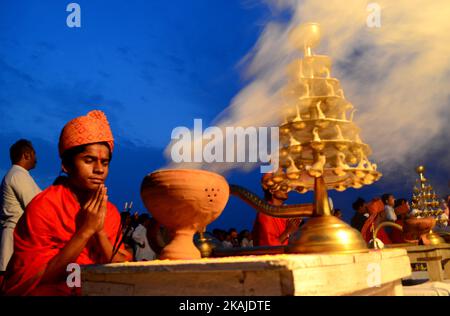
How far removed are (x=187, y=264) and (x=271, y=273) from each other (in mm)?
284

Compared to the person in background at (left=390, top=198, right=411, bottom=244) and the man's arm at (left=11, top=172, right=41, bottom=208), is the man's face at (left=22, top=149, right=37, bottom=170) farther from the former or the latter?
the person in background at (left=390, top=198, right=411, bottom=244)

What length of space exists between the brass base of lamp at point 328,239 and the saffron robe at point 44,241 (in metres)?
1.10

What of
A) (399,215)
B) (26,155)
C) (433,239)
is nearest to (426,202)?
(399,215)

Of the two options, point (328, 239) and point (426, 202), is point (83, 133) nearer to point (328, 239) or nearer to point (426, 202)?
point (328, 239)

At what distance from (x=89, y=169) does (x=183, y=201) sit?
89cm

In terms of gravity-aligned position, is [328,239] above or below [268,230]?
below

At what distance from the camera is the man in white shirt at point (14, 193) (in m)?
3.83

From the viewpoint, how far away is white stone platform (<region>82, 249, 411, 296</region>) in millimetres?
1132

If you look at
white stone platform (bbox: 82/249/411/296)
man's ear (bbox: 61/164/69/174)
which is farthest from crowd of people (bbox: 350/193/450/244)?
man's ear (bbox: 61/164/69/174)

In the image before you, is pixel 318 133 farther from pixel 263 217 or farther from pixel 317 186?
pixel 263 217

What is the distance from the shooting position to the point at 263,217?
4297mm

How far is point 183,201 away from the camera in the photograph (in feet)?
5.36

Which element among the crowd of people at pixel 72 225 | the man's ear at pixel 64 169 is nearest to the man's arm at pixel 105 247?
the crowd of people at pixel 72 225

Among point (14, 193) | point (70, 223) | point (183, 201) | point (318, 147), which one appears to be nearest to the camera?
point (183, 201)
